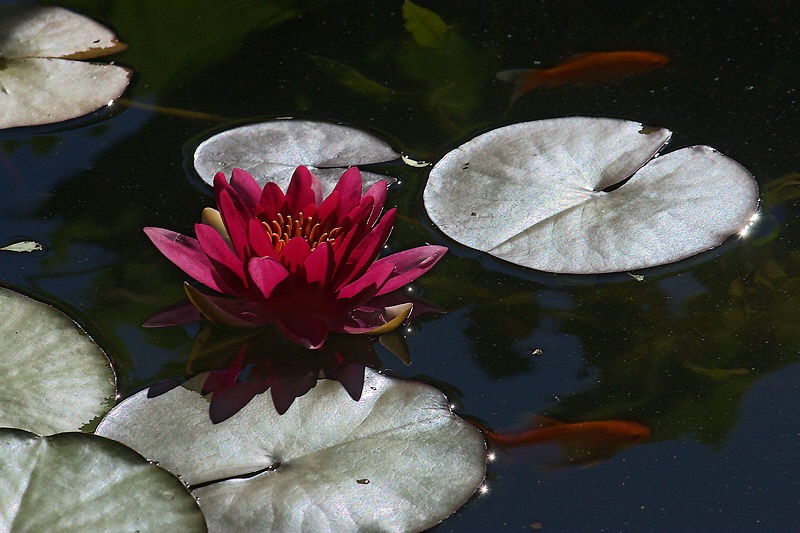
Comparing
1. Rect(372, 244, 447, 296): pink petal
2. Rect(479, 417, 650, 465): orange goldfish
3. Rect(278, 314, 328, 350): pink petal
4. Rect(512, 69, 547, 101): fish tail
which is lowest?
Rect(479, 417, 650, 465): orange goldfish

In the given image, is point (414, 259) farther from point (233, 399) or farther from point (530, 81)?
point (530, 81)

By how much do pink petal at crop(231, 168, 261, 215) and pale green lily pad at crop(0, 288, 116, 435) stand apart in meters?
0.36

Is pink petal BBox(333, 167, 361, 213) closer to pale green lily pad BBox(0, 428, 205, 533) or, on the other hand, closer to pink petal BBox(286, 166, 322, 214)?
pink petal BBox(286, 166, 322, 214)

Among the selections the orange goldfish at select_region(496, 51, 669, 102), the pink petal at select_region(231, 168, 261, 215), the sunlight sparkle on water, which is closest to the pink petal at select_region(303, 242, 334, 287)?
the pink petal at select_region(231, 168, 261, 215)

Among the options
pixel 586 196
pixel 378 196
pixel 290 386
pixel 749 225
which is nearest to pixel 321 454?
pixel 290 386

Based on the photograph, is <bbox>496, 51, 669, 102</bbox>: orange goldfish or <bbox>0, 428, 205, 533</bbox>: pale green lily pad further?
<bbox>496, 51, 669, 102</bbox>: orange goldfish

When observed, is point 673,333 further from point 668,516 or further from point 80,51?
point 80,51

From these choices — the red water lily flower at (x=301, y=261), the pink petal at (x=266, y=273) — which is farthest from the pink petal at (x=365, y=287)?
the pink petal at (x=266, y=273)

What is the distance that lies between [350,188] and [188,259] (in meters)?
0.31

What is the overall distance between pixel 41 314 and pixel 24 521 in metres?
0.45

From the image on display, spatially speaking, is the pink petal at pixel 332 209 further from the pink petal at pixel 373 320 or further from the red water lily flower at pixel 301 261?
the pink petal at pixel 373 320

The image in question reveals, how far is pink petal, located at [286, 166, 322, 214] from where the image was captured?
4.68 feet

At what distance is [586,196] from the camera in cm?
163

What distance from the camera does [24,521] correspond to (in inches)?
39.9
